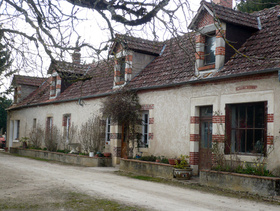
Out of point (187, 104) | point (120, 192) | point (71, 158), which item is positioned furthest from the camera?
point (71, 158)

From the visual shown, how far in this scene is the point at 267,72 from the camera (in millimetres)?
10383

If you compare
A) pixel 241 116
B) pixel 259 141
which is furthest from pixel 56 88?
pixel 259 141

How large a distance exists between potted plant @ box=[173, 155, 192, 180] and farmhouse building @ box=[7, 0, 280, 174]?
0.51 m

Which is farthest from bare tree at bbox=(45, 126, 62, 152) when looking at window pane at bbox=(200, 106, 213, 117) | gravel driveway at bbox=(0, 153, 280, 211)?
window pane at bbox=(200, 106, 213, 117)

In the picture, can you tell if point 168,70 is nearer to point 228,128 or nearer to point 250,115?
point 228,128

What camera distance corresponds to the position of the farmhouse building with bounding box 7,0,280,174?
401 inches

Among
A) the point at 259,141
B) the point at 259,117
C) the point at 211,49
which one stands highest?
the point at 211,49

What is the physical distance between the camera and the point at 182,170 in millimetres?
11953

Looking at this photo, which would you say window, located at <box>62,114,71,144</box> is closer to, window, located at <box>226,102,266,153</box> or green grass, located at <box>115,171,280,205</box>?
green grass, located at <box>115,171,280,205</box>

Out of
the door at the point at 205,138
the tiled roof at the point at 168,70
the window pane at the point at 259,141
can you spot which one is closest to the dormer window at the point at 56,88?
the tiled roof at the point at 168,70

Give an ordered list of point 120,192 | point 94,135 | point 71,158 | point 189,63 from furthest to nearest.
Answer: point 71,158
point 94,135
point 189,63
point 120,192

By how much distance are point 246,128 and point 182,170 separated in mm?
2536

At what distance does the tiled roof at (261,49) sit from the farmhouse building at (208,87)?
35 mm

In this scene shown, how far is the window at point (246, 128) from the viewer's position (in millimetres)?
10719
